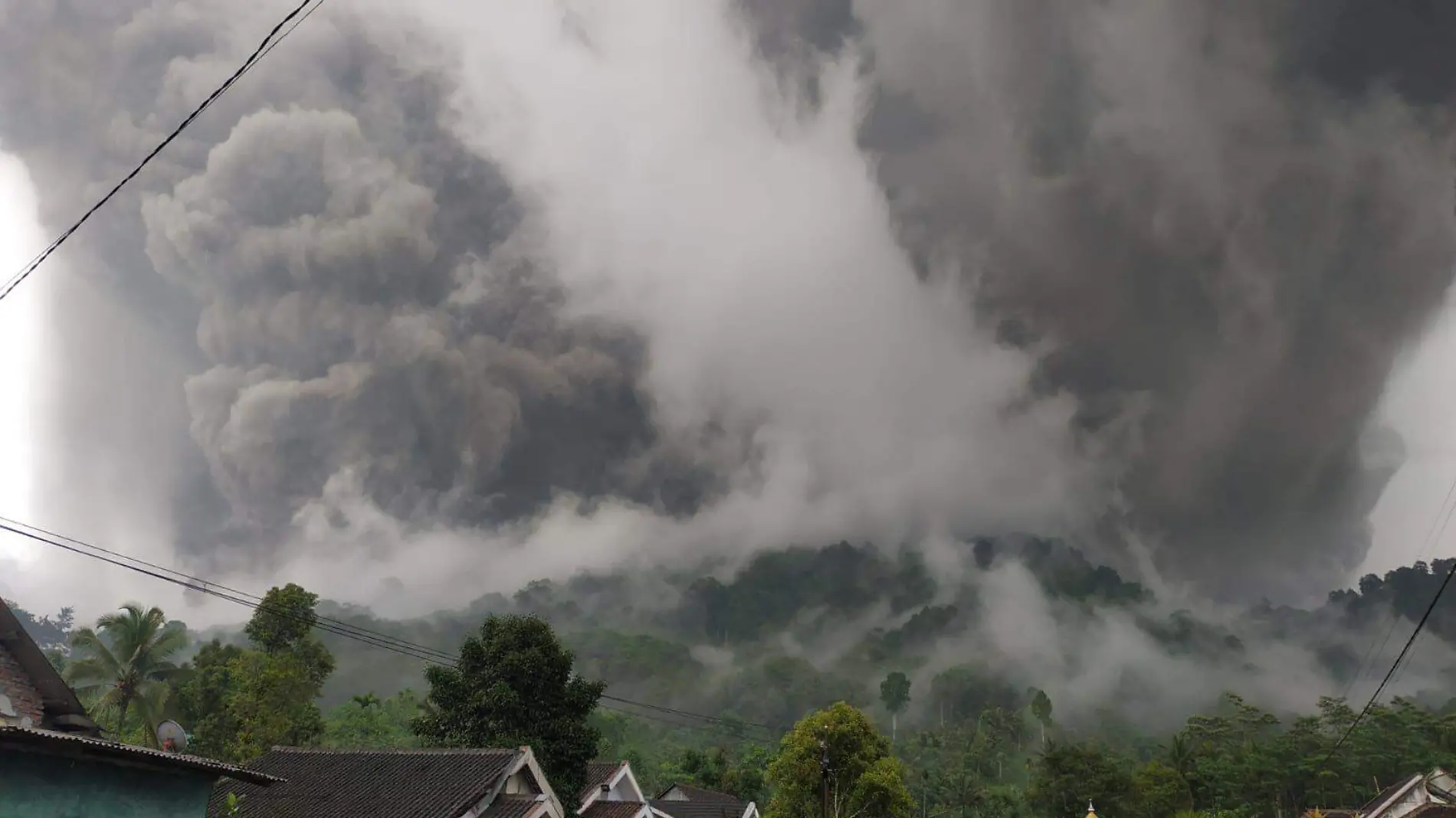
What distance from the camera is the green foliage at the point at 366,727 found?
7981 centimetres

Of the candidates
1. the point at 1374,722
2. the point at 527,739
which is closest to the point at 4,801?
the point at 527,739

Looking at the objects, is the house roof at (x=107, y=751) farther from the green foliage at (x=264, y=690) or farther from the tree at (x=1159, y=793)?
A: the tree at (x=1159, y=793)

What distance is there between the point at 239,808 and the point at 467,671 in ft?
61.4

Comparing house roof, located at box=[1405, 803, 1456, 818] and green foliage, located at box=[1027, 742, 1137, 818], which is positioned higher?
green foliage, located at box=[1027, 742, 1137, 818]

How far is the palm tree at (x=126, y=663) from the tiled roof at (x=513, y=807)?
163 ft

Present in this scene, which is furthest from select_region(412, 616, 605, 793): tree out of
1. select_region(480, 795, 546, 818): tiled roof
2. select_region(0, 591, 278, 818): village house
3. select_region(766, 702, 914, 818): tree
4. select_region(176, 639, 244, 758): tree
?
select_region(176, 639, 244, 758): tree

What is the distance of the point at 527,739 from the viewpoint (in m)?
44.0

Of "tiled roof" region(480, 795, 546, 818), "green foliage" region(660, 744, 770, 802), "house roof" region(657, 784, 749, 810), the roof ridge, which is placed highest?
"green foliage" region(660, 744, 770, 802)

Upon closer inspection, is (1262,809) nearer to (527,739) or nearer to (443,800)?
(527,739)

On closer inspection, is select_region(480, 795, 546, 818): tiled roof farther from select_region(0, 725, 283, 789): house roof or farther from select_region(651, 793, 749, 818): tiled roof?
select_region(651, 793, 749, 818): tiled roof

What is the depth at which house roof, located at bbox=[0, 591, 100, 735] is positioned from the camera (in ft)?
65.7

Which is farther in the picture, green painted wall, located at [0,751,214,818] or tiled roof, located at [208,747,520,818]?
tiled roof, located at [208,747,520,818]

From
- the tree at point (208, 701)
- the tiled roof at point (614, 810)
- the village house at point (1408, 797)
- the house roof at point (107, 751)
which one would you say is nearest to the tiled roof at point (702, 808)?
the tiled roof at point (614, 810)

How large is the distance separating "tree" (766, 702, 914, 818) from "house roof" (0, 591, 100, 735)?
48132mm
